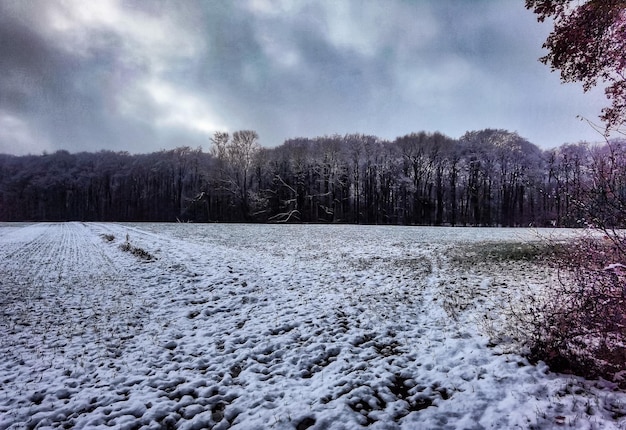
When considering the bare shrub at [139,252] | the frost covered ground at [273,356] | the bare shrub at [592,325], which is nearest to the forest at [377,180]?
the bare shrub at [139,252]

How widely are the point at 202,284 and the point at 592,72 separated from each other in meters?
12.9

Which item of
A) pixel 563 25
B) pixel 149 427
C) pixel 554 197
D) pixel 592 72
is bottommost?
pixel 149 427

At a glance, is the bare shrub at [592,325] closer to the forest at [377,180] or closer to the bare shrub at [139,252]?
the bare shrub at [139,252]

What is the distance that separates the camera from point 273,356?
262 inches

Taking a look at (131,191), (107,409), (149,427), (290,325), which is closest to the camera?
(149,427)

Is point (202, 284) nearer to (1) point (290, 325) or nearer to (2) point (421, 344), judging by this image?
(1) point (290, 325)

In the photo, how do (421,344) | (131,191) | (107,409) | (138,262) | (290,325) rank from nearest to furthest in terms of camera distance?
(107,409)
(421,344)
(290,325)
(138,262)
(131,191)

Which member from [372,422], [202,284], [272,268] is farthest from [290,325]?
[272,268]

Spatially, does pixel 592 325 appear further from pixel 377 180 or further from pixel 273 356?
pixel 377 180

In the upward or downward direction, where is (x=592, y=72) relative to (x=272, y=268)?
upward

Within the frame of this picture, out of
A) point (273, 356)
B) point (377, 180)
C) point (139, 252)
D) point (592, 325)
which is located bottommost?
point (273, 356)

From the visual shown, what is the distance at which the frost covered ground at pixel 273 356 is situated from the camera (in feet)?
15.3

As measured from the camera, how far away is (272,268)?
1440 centimetres

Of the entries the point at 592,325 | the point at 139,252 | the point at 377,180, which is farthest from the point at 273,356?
the point at 377,180
